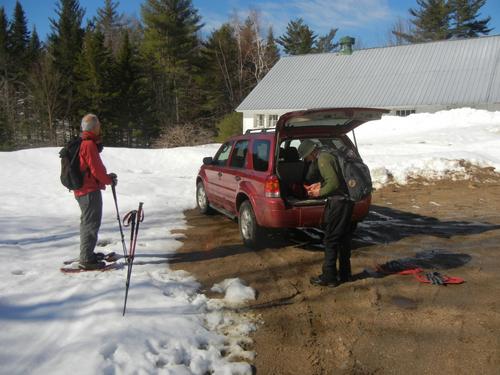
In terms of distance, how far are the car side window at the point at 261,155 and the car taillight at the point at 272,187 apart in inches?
13.6

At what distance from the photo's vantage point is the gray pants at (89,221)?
5.22m

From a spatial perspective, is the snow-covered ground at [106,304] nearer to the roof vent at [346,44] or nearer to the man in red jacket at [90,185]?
the man in red jacket at [90,185]

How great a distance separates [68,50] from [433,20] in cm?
3813

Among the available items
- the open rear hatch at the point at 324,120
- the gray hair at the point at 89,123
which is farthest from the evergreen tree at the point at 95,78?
the gray hair at the point at 89,123

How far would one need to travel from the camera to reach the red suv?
19.4 ft

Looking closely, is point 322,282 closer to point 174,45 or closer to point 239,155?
point 239,155

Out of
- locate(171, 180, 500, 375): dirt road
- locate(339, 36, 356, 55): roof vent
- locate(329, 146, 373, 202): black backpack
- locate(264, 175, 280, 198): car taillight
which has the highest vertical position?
locate(339, 36, 356, 55): roof vent

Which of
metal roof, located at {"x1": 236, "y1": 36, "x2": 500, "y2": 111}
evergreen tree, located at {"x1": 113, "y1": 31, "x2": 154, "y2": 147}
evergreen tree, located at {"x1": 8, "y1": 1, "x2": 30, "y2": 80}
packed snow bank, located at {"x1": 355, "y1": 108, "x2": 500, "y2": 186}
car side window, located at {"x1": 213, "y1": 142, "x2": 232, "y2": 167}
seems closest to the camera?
car side window, located at {"x1": 213, "y1": 142, "x2": 232, "y2": 167}

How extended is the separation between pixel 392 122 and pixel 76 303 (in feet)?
69.3

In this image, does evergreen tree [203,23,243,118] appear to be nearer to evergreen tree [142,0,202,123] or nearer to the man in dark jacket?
evergreen tree [142,0,202,123]

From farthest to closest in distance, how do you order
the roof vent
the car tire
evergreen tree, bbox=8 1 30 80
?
evergreen tree, bbox=8 1 30 80 < the roof vent < the car tire

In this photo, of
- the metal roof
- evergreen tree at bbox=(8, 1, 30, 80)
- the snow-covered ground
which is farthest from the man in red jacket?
evergreen tree at bbox=(8, 1, 30, 80)

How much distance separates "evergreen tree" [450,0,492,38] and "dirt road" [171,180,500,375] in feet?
151

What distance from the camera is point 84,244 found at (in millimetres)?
5305
